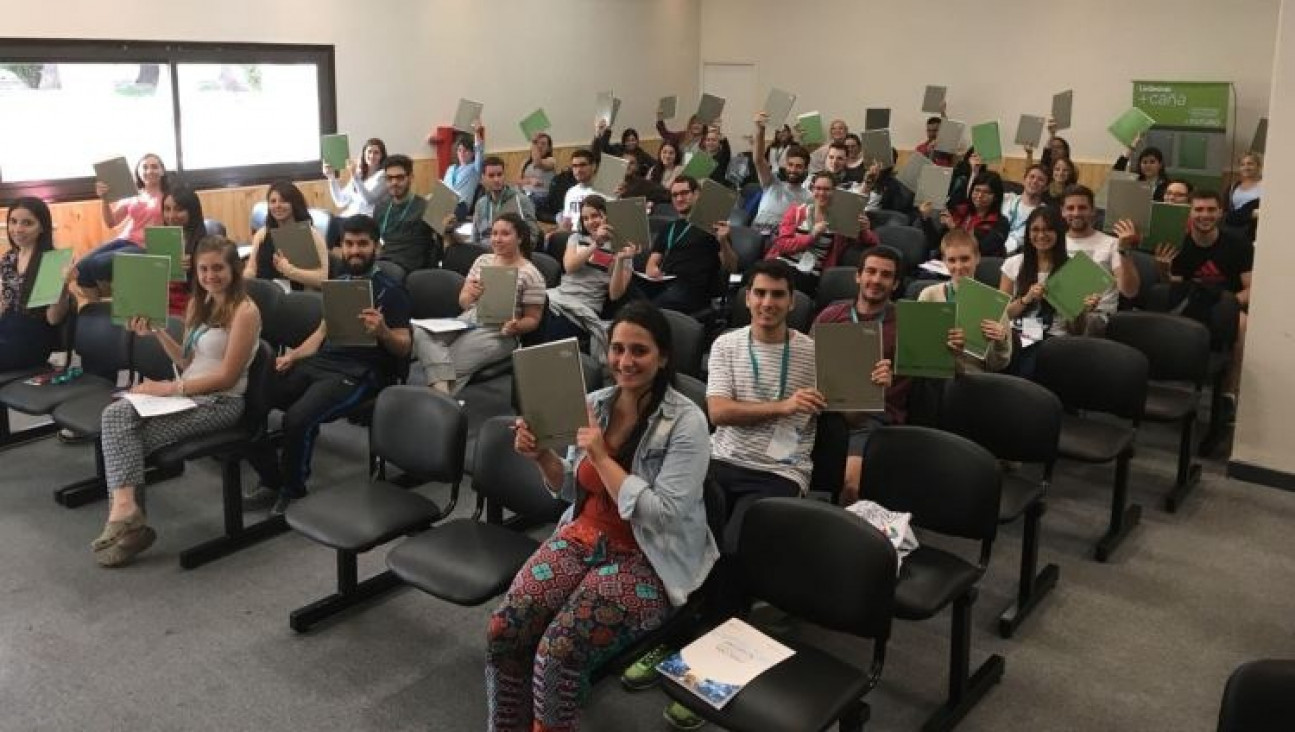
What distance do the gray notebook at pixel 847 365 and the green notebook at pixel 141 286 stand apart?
2.75 metres

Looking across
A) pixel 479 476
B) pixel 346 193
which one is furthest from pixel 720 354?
pixel 346 193

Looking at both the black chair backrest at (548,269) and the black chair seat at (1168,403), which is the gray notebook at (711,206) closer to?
A: the black chair backrest at (548,269)

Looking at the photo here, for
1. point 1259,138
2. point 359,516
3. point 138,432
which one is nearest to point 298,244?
point 138,432

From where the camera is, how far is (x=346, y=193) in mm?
8344

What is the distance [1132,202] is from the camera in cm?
582

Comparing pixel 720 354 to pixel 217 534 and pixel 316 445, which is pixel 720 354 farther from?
pixel 316 445

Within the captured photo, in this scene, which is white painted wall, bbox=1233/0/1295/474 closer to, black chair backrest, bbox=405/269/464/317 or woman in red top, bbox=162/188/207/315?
black chair backrest, bbox=405/269/464/317

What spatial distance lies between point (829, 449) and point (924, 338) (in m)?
0.56

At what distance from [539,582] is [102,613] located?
199 cm

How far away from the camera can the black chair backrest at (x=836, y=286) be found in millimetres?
5875

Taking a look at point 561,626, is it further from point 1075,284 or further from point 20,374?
point 20,374

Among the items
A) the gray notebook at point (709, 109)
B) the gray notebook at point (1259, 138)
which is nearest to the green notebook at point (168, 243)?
the gray notebook at point (709, 109)

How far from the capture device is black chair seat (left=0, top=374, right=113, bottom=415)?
489cm

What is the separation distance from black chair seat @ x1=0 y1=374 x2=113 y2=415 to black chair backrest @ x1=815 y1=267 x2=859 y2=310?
3665 mm
